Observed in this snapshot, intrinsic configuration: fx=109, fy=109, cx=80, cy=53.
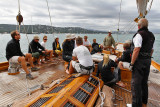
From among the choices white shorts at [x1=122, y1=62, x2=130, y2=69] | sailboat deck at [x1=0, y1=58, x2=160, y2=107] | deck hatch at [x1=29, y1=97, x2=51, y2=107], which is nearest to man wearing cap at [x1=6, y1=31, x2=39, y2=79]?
sailboat deck at [x1=0, y1=58, x2=160, y2=107]

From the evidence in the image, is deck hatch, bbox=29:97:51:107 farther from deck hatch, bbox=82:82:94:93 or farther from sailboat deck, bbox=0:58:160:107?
sailboat deck, bbox=0:58:160:107

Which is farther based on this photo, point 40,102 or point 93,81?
point 93,81

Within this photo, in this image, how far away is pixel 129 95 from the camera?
9.60ft

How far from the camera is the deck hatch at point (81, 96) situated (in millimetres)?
2092

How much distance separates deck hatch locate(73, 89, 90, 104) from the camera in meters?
2.09

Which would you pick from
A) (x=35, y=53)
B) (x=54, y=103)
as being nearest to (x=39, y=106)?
(x=54, y=103)

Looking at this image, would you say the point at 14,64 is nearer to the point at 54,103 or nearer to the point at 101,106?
the point at 54,103

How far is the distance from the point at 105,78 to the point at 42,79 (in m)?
2.14

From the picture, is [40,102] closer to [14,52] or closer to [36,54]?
[14,52]

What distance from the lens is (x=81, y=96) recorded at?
2170 mm

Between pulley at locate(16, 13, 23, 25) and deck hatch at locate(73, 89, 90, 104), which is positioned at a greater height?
pulley at locate(16, 13, 23, 25)

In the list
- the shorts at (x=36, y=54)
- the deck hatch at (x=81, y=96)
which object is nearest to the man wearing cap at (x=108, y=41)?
the shorts at (x=36, y=54)

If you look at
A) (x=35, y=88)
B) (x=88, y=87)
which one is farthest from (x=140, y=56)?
(x=35, y=88)

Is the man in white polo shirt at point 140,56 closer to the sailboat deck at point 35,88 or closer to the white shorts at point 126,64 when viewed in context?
the sailboat deck at point 35,88
